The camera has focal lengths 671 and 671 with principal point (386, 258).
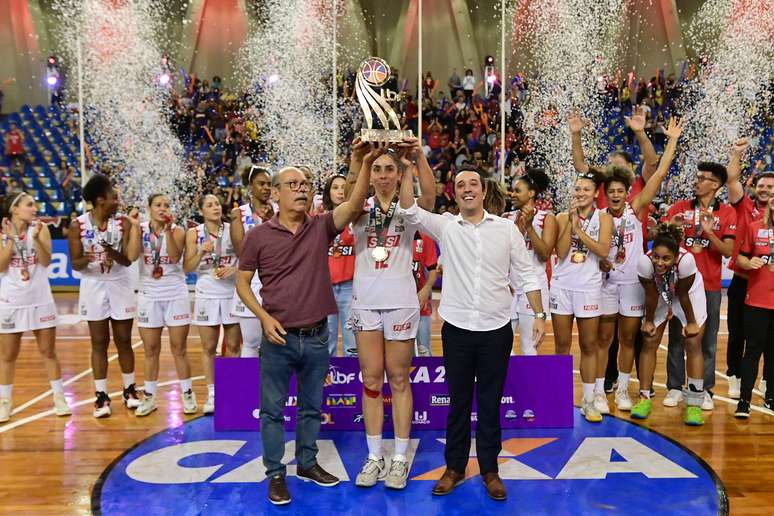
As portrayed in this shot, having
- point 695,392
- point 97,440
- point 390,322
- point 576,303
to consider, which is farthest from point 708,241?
point 97,440

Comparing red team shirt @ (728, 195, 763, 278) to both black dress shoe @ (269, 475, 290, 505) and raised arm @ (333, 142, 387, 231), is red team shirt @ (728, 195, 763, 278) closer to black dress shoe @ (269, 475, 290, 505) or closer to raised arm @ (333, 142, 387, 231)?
raised arm @ (333, 142, 387, 231)

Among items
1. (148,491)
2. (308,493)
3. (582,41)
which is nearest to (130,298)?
(148,491)

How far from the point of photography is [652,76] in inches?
687

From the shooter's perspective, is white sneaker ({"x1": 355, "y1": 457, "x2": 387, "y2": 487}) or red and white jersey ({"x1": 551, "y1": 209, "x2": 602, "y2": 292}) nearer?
white sneaker ({"x1": 355, "y1": 457, "x2": 387, "y2": 487})

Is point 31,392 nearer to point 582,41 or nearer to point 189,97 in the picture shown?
point 189,97

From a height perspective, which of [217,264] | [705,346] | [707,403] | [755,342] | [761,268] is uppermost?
[217,264]

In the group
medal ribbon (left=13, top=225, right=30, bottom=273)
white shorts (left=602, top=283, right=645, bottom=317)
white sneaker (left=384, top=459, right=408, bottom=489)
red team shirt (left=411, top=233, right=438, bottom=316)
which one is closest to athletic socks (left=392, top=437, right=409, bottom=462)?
white sneaker (left=384, top=459, right=408, bottom=489)

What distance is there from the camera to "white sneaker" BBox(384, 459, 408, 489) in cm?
388

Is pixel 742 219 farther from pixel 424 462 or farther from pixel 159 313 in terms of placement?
pixel 159 313

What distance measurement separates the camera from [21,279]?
519cm

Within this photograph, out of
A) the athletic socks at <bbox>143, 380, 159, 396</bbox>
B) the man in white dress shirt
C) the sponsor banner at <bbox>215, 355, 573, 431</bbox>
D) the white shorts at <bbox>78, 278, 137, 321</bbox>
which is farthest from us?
the athletic socks at <bbox>143, 380, 159, 396</bbox>

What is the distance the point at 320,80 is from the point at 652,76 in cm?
865

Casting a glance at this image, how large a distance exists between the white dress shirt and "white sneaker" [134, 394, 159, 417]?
282 cm

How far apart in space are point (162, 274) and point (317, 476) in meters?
2.22
